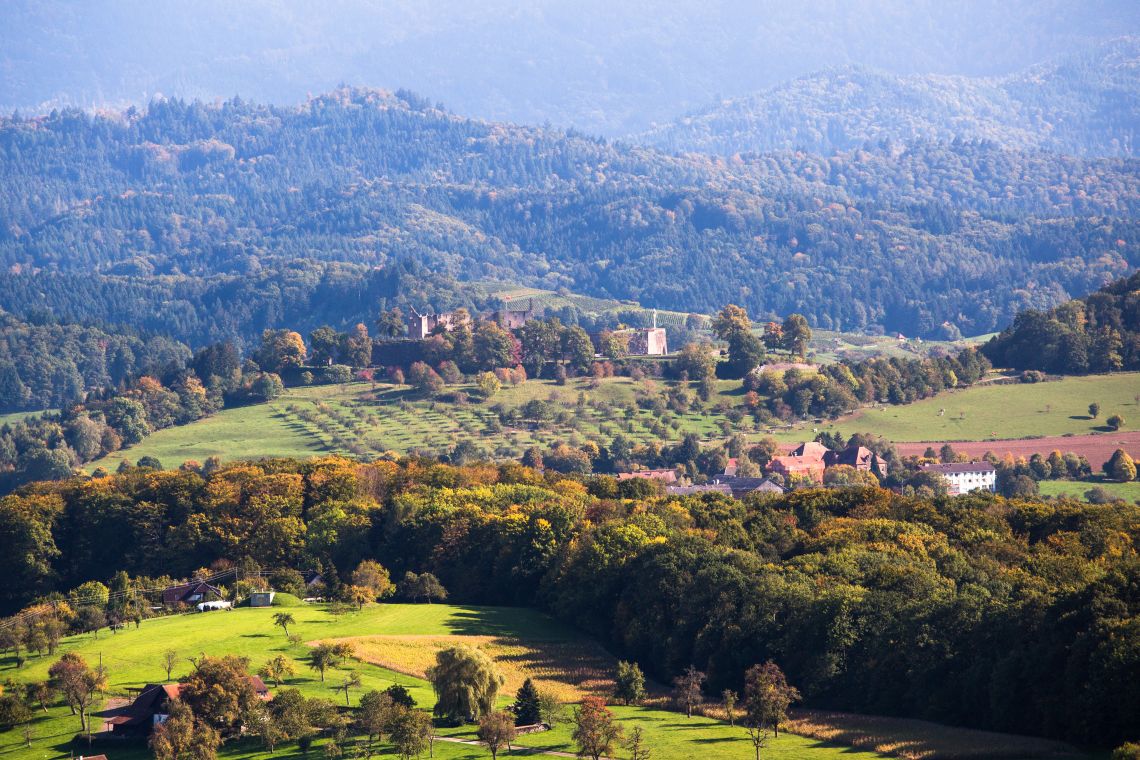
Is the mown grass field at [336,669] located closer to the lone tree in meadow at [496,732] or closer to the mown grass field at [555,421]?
the lone tree in meadow at [496,732]

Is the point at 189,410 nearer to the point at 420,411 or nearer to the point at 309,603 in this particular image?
the point at 420,411

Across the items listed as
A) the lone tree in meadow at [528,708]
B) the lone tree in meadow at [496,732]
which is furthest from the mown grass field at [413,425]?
the lone tree in meadow at [496,732]

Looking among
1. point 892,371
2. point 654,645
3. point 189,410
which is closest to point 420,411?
point 189,410

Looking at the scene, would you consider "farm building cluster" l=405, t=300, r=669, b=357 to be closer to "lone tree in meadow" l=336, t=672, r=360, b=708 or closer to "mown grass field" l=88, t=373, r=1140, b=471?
"mown grass field" l=88, t=373, r=1140, b=471

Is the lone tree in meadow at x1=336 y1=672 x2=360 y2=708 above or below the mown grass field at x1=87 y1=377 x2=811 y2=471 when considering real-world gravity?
below

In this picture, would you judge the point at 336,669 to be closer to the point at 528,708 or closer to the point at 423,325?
the point at 528,708

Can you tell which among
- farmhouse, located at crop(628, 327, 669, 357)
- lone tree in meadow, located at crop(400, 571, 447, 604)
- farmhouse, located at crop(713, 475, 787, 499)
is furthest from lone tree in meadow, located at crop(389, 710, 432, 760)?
farmhouse, located at crop(628, 327, 669, 357)

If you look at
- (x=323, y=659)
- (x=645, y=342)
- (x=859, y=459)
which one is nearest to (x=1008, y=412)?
(x=859, y=459)
